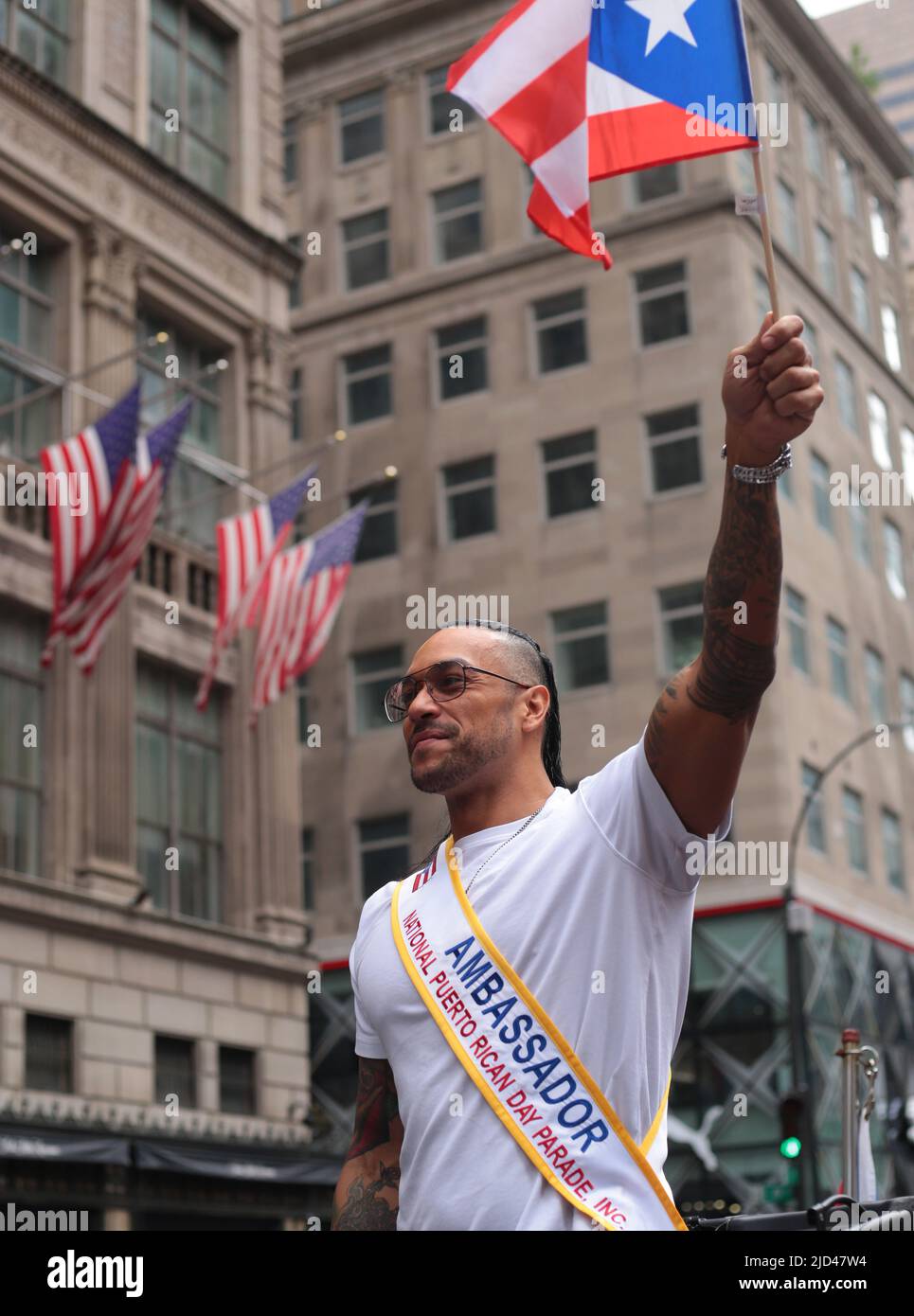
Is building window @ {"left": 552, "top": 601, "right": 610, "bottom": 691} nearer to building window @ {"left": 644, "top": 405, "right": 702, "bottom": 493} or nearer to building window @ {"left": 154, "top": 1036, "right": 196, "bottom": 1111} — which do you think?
building window @ {"left": 644, "top": 405, "right": 702, "bottom": 493}

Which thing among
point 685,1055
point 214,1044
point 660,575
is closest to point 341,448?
point 660,575

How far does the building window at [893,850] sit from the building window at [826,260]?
45.2ft

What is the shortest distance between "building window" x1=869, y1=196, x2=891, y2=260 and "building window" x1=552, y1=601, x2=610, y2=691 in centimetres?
1810

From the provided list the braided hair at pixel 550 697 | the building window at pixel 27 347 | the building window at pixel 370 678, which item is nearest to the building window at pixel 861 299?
the building window at pixel 370 678

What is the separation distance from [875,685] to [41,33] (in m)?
26.7

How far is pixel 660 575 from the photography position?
41.2 m

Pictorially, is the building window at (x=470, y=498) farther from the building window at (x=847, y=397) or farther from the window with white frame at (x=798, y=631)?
the building window at (x=847, y=397)

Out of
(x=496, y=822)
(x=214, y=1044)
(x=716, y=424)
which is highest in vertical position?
(x=716, y=424)

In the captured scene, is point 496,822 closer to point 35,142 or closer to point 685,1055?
point 35,142

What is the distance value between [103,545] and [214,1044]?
8.92 meters

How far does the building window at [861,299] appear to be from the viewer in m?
51.2

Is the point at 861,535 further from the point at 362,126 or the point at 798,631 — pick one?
the point at 362,126

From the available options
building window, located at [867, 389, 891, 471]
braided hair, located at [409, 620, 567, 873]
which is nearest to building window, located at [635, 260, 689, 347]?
building window, located at [867, 389, 891, 471]
